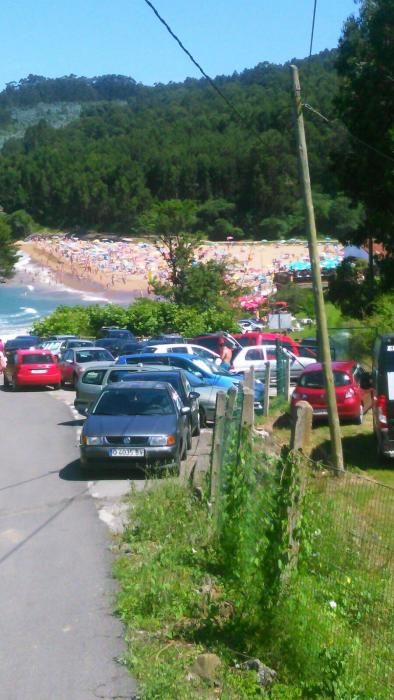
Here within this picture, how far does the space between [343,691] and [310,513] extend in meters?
1.44

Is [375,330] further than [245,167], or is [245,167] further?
[245,167]

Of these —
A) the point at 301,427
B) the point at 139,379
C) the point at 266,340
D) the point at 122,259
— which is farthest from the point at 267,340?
the point at 122,259

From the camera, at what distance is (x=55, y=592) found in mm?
8898

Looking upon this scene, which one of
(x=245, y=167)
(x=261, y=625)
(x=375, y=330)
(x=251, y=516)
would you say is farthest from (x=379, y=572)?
(x=245, y=167)

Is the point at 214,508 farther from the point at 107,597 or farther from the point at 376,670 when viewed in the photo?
the point at 376,670

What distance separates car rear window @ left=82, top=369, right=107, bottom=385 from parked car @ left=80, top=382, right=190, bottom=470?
7.73m

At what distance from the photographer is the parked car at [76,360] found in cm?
3347

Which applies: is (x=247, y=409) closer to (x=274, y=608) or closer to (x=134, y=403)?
(x=274, y=608)

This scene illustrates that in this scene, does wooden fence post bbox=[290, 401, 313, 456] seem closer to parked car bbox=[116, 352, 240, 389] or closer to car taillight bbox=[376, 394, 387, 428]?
car taillight bbox=[376, 394, 387, 428]

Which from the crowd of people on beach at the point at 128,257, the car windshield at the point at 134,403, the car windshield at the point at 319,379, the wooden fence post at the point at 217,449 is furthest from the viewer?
the crowd of people on beach at the point at 128,257

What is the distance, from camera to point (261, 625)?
6852 millimetres

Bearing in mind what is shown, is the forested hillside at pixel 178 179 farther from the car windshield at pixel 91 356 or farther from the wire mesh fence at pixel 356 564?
the wire mesh fence at pixel 356 564

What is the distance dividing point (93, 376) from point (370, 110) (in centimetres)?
1184

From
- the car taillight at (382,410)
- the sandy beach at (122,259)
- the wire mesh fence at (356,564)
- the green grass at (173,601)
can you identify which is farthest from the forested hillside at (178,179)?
the wire mesh fence at (356,564)
